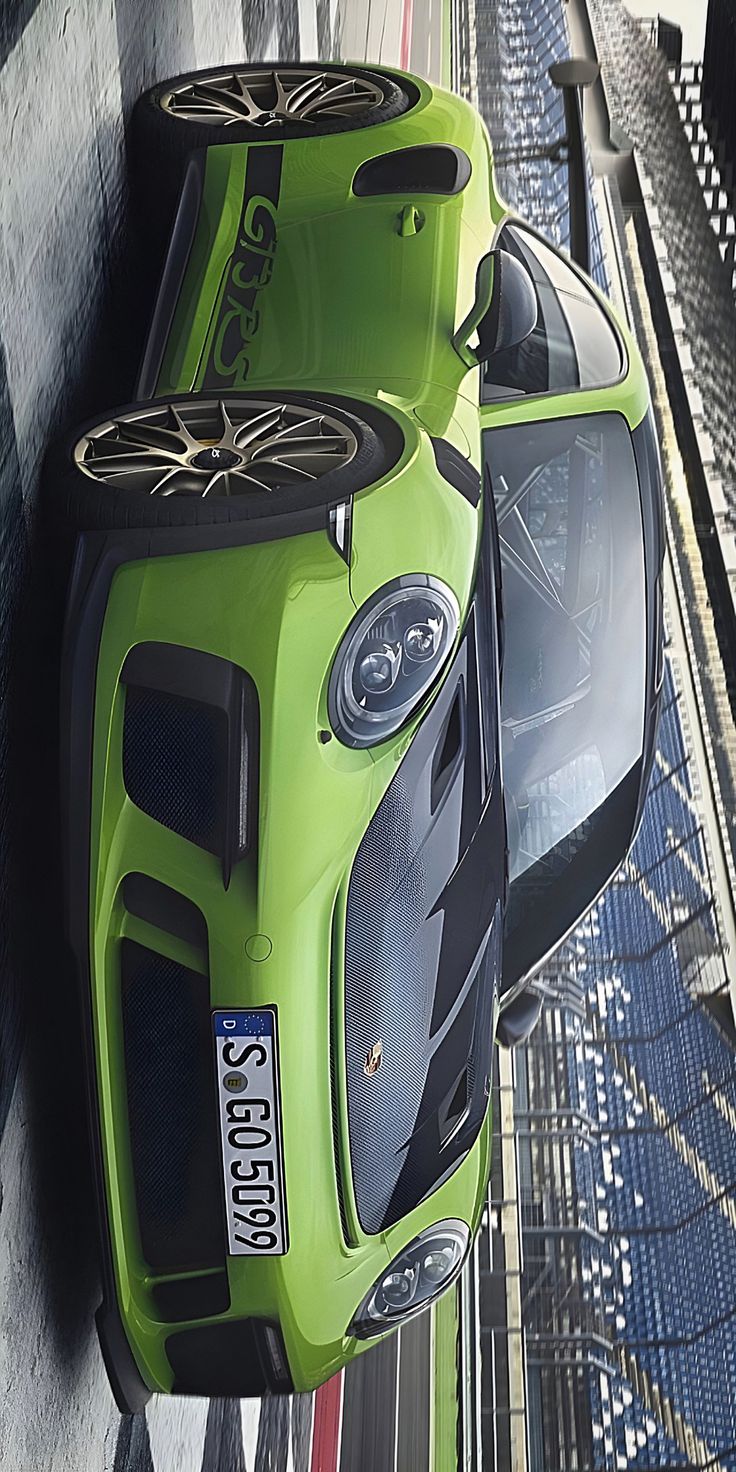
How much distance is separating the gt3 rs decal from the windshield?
36cm

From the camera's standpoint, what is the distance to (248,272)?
1.40 m

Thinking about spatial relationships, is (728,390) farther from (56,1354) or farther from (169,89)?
(56,1354)

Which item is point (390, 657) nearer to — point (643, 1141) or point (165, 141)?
point (165, 141)

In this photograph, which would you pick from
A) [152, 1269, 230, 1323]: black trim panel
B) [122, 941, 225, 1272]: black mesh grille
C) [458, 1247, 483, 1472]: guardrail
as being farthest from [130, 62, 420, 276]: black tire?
[458, 1247, 483, 1472]: guardrail

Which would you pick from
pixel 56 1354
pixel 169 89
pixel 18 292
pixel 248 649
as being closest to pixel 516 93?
pixel 169 89

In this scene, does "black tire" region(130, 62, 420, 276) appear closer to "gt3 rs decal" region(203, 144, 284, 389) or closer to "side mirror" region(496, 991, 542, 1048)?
"gt3 rs decal" region(203, 144, 284, 389)

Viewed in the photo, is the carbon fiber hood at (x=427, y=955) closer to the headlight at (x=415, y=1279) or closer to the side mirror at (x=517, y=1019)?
the headlight at (x=415, y=1279)

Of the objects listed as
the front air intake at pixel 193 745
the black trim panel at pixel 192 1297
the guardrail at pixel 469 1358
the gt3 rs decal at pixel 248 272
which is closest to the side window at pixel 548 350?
the gt3 rs decal at pixel 248 272

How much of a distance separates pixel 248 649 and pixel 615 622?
894 mm

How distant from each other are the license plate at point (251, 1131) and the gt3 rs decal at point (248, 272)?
67 centimetres

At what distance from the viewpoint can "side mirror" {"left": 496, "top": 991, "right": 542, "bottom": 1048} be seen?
1.55 m

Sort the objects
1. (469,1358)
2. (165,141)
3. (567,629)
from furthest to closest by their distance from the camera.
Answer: (469,1358) → (567,629) → (165,141)

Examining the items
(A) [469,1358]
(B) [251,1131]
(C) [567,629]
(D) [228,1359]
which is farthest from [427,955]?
(A) [469,1358]

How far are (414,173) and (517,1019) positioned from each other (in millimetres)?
962
